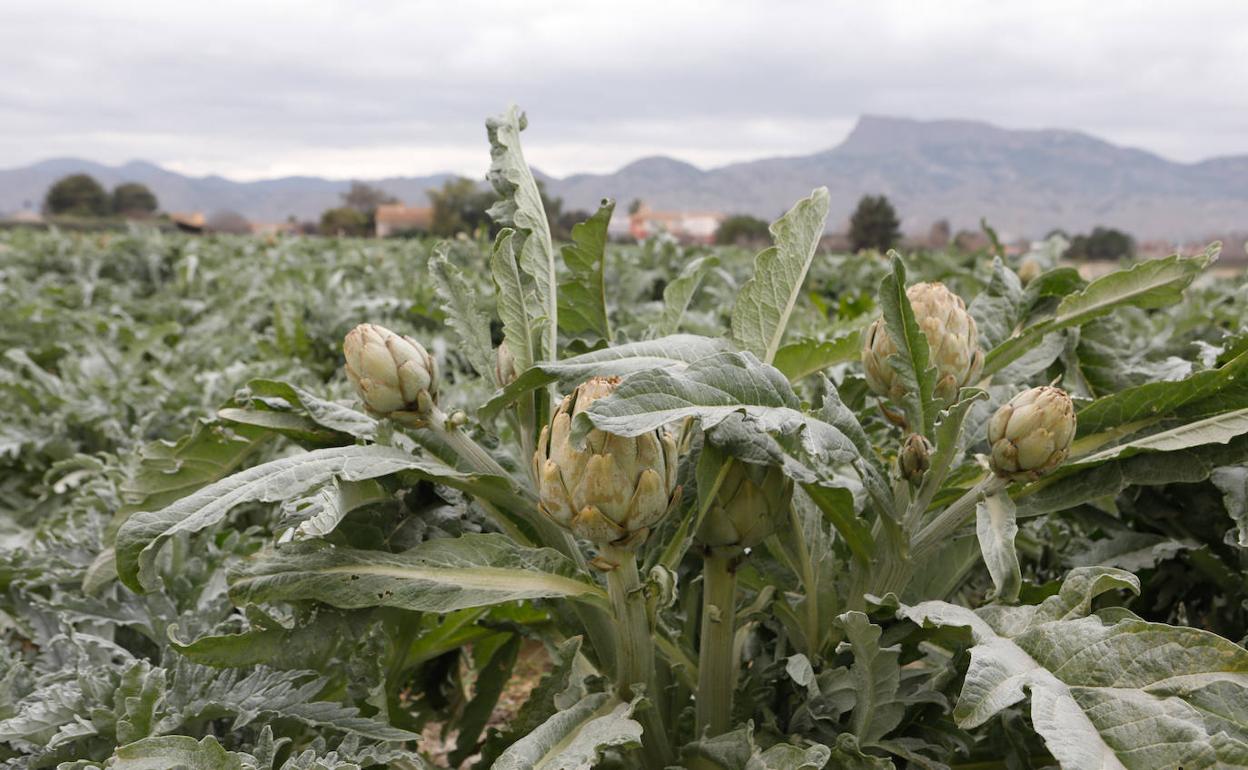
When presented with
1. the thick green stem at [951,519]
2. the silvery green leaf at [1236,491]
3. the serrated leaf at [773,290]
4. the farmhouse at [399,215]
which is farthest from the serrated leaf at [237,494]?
the farmhouse at [399,215]

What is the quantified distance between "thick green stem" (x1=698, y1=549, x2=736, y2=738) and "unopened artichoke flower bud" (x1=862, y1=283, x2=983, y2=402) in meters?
0.30

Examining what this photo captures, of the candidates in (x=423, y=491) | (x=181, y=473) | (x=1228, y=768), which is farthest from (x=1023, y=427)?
(x=181, y=473)

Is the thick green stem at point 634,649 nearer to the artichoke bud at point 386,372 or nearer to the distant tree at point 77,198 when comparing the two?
the artichoke bud at point 386,372

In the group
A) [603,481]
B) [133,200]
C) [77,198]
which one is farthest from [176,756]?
[133,200]

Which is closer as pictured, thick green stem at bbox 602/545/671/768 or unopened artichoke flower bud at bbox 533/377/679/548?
unopened artichoke flower bud at bbox 533/377/679/548

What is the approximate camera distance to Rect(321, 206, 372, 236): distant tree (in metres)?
42.1

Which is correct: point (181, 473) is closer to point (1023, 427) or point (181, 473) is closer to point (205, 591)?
point (205, 591)

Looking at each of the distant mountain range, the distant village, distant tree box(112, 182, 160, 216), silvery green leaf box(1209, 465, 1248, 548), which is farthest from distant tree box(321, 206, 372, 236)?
the distant mountain range

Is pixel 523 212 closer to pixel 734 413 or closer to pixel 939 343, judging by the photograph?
pixel 734 413

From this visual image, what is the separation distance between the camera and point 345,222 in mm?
44062

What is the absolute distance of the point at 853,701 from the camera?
106 centimetres

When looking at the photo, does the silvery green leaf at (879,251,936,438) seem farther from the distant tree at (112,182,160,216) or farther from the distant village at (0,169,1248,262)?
the distant tree at (112,182,160,216)

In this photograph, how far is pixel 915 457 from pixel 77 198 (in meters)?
61.7

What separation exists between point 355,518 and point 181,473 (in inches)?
13.7
